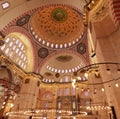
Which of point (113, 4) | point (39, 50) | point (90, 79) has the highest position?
point (39, 50)

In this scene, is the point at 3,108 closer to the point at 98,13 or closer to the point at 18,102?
the point at 18,102

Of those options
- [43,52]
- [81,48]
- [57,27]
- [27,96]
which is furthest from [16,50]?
[81,48]

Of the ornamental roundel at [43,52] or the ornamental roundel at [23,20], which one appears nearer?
the ornamental roundel at [23,20]

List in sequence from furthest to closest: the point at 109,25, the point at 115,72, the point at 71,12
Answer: the point at 71,12
the point at 109,25
the point at 115,72

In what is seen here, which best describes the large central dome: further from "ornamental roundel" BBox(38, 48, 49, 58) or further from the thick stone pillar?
the thick stone pillar

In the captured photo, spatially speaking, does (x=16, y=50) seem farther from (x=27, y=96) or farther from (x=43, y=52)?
(x=27, y=96)

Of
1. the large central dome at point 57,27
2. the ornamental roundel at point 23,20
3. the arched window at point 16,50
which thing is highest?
the large central dome at point 57,27

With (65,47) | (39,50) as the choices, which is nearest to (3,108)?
(39,50)

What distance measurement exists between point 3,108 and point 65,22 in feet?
44.2

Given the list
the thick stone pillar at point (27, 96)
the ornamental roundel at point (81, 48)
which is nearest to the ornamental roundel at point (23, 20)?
the thick stone pillar at point (27, 96)

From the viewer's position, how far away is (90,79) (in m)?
13.1

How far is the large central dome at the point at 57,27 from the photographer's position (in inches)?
691

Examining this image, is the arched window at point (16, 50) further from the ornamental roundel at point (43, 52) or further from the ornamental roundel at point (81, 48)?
the ornamental roundel at point (81, 48)

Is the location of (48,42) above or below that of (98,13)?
above
